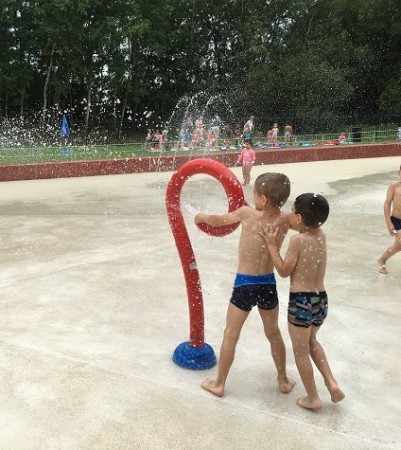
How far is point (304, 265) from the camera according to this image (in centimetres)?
283

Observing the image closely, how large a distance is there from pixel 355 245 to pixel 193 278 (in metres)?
3.89

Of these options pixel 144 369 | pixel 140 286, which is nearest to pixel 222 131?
pixel 140 286

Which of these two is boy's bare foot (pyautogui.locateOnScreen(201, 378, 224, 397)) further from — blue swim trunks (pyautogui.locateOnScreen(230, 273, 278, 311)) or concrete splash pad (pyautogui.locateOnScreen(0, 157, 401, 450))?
blue swim trunks (pyautogui.locateOnScreen(230, 273, 278, 311))

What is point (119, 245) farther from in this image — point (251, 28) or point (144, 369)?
point (251, 28)

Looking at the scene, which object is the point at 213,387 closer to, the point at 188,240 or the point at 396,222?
the point at 188,240

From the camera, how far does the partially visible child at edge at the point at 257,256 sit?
9.36 feet

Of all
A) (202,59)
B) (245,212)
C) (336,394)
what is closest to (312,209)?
(245,212)

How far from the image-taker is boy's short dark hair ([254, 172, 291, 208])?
9.27 ft

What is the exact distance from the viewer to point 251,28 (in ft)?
115

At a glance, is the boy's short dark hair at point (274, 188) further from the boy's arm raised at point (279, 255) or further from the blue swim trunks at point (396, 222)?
the blue swim trunks at point (396, 222)

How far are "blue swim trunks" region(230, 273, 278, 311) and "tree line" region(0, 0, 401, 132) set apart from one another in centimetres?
2546

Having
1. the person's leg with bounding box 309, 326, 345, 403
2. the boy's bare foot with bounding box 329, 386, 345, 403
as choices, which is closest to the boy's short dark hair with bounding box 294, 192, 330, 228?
the person's leg with bounding box 309, 326, 345, 403

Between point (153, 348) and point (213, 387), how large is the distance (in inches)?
29.5

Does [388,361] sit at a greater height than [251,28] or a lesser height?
lesser
